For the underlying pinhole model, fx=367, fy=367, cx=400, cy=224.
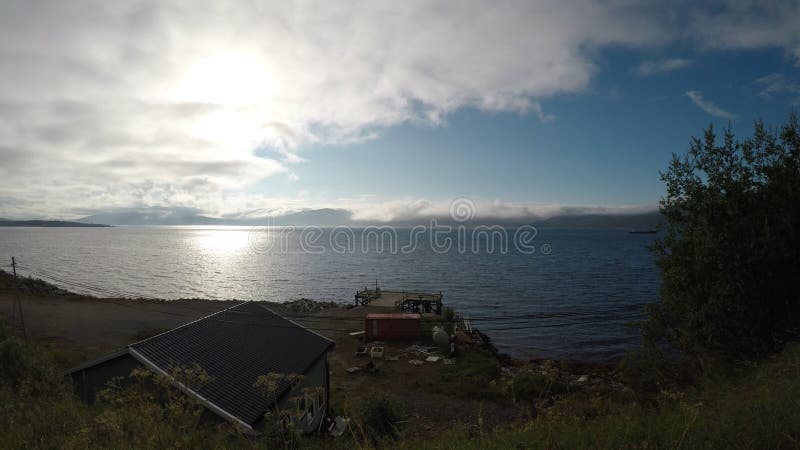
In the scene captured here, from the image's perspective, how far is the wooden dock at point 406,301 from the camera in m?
49.4

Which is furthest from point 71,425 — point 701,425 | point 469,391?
point 469,391

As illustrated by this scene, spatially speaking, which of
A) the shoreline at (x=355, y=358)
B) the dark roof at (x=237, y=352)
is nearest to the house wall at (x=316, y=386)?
the dark roof at (x=237, y=352)

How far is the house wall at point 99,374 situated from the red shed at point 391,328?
24.4 metres

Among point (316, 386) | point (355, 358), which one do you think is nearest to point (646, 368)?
point (316, 386)

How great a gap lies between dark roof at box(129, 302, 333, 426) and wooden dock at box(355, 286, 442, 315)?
29656 millimetres

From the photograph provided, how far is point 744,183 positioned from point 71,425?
71.3 ft

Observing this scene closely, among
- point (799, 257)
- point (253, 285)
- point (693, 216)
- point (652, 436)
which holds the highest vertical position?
point (693, 216)

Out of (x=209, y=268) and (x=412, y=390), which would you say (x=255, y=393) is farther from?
(x=209, y=268)

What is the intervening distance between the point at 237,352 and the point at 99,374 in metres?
4.61

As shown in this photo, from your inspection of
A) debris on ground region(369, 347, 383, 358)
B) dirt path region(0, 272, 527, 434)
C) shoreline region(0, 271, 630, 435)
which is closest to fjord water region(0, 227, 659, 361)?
shoreline region(0, 271, 630, 435)

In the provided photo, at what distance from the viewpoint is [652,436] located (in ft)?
16.5

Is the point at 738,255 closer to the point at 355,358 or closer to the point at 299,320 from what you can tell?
the point at 355,358

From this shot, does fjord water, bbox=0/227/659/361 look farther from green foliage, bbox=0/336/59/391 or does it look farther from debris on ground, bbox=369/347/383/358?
green foliage, bbox=0/336/59/391

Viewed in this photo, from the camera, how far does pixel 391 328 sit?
36.1 m
